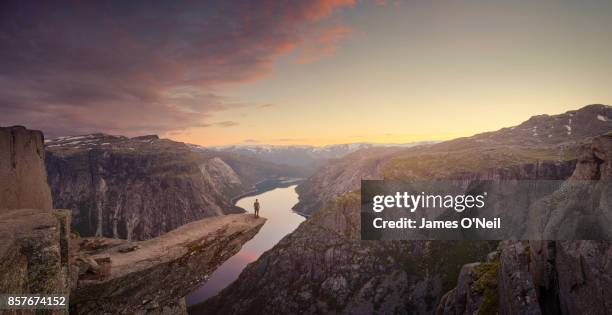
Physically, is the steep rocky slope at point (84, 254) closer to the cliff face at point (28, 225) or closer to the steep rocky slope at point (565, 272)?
the cliff face at point (28, 225)

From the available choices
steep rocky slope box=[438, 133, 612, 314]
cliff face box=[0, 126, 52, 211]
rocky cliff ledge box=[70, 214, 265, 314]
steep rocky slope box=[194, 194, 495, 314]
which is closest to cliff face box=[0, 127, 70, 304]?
cliff face box=[0, 126, 52, 211]

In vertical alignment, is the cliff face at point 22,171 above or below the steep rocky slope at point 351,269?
above

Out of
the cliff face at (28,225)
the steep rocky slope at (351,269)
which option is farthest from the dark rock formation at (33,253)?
the steep rocky slope at (351,269)

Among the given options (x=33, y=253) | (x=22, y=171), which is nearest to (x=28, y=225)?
(x=33, y=253)

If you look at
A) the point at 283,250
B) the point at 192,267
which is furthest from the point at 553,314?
the point at 283,250

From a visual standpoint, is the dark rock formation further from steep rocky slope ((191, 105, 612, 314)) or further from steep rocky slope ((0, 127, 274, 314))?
steep rocky slope ((191, 105, 612, 314))
